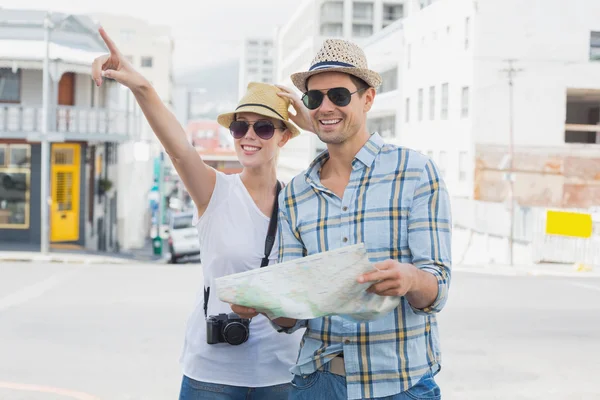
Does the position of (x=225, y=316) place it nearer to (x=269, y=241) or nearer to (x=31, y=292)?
(x=269, y=241)

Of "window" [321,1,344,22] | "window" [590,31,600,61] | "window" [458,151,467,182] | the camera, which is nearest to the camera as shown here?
the camera

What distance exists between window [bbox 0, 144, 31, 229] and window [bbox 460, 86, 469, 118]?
74.0ft

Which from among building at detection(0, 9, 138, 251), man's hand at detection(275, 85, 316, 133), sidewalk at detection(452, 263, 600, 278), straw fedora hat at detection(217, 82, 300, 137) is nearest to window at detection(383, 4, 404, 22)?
building at detection(0, 9, 138, 251)

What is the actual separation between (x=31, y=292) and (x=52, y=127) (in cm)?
1445

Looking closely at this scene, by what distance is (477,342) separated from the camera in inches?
443

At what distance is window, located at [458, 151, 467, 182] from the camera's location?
44375 millimetres

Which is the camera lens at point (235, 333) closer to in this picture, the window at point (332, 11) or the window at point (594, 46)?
the window at point (594, 46)

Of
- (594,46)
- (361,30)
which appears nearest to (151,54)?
(361,30)

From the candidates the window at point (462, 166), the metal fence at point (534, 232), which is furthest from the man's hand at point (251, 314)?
the window at point (462, 166)

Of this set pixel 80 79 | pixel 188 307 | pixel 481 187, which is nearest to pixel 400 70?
pixel 481 187

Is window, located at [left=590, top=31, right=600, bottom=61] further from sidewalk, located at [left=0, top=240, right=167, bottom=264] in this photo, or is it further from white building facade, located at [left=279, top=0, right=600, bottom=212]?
sidewalk, located at [left=0, top=240, right=167, bottom=264]

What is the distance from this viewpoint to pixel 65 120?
30266 mm

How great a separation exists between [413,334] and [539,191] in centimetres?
4275

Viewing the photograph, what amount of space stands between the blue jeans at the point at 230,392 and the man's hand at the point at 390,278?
1.21m
